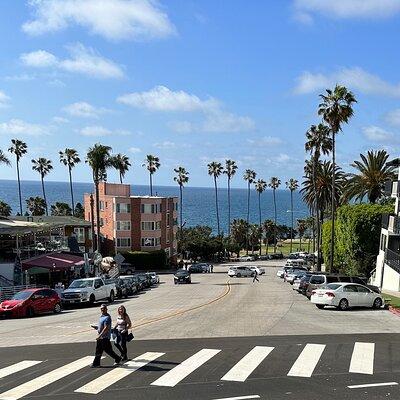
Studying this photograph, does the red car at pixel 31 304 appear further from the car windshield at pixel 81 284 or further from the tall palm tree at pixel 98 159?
the tall palm tree at pixel 98 159

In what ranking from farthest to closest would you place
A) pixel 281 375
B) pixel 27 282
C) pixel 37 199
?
pixel 37 199 → pixel 27 282 → pixel 281 375

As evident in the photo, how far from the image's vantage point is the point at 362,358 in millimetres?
16031

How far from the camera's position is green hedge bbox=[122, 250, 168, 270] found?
9006 centimetres

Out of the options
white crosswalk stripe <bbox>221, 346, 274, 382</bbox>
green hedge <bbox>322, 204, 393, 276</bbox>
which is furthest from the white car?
green hedge <bbox>322, 204, 393, 276</bbox>

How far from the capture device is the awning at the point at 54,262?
46.4 meters

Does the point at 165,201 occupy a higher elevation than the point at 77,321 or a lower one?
higher

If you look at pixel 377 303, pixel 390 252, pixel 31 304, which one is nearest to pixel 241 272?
pixel 390 252

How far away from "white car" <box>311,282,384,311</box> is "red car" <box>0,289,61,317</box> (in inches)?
565

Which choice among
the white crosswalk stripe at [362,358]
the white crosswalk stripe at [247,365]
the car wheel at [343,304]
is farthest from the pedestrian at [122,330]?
the car wheel at [343,304]

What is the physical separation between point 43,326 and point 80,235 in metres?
60.2

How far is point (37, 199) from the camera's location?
373 feet

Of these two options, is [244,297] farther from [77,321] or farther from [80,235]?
[80,235]

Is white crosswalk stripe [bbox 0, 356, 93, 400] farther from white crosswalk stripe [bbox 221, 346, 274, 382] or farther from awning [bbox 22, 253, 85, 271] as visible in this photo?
awning [bbox 22, 253, 85, 271]

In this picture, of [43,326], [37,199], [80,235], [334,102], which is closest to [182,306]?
[43,326]
